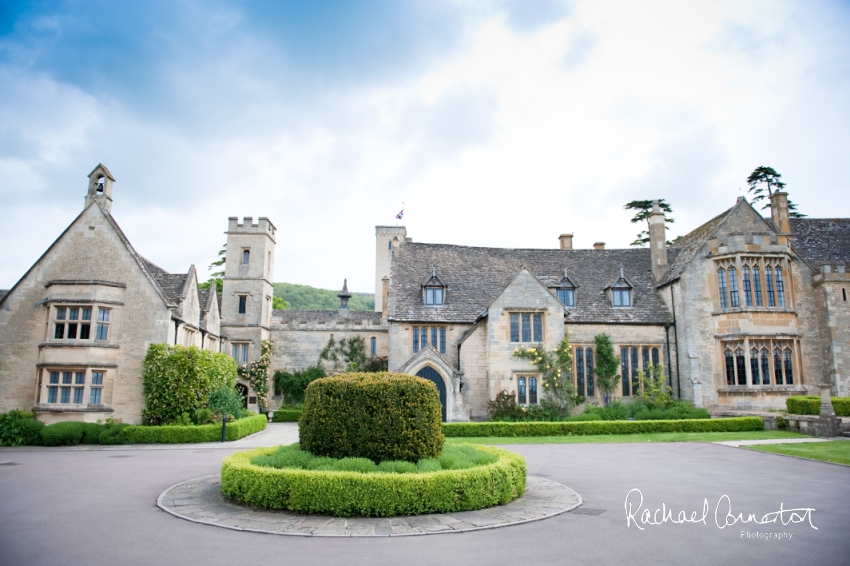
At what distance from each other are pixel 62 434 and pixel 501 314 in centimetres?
2270

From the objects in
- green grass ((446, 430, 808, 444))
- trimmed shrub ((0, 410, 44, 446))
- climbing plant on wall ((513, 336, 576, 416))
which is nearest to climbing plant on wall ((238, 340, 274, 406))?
trimmed shrub ((0, 410, 44, 446))

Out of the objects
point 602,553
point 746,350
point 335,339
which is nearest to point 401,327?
point 335,339

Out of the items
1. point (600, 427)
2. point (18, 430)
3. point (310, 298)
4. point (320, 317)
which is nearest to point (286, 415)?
point (320, 317)

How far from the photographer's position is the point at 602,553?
26.0 ft

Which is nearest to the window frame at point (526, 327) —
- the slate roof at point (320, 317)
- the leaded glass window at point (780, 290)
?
the leaded glass window at point (780, 290)

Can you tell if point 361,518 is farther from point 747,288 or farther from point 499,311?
point 747,288

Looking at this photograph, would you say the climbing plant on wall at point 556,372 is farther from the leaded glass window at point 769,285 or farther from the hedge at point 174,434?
the hedge at point 174,434

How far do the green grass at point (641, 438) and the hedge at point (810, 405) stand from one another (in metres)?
1.86

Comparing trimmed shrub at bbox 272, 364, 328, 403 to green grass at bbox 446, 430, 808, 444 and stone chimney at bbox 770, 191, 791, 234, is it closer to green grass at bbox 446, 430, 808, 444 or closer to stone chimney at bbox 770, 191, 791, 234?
green grass at bbox 446, 430, 808, 444

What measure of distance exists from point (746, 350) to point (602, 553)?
27.4 meters

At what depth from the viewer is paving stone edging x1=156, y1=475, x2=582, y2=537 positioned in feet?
30.0

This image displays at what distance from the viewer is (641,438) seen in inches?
972

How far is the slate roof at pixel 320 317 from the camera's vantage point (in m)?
42.0

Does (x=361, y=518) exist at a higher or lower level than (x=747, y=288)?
lower
